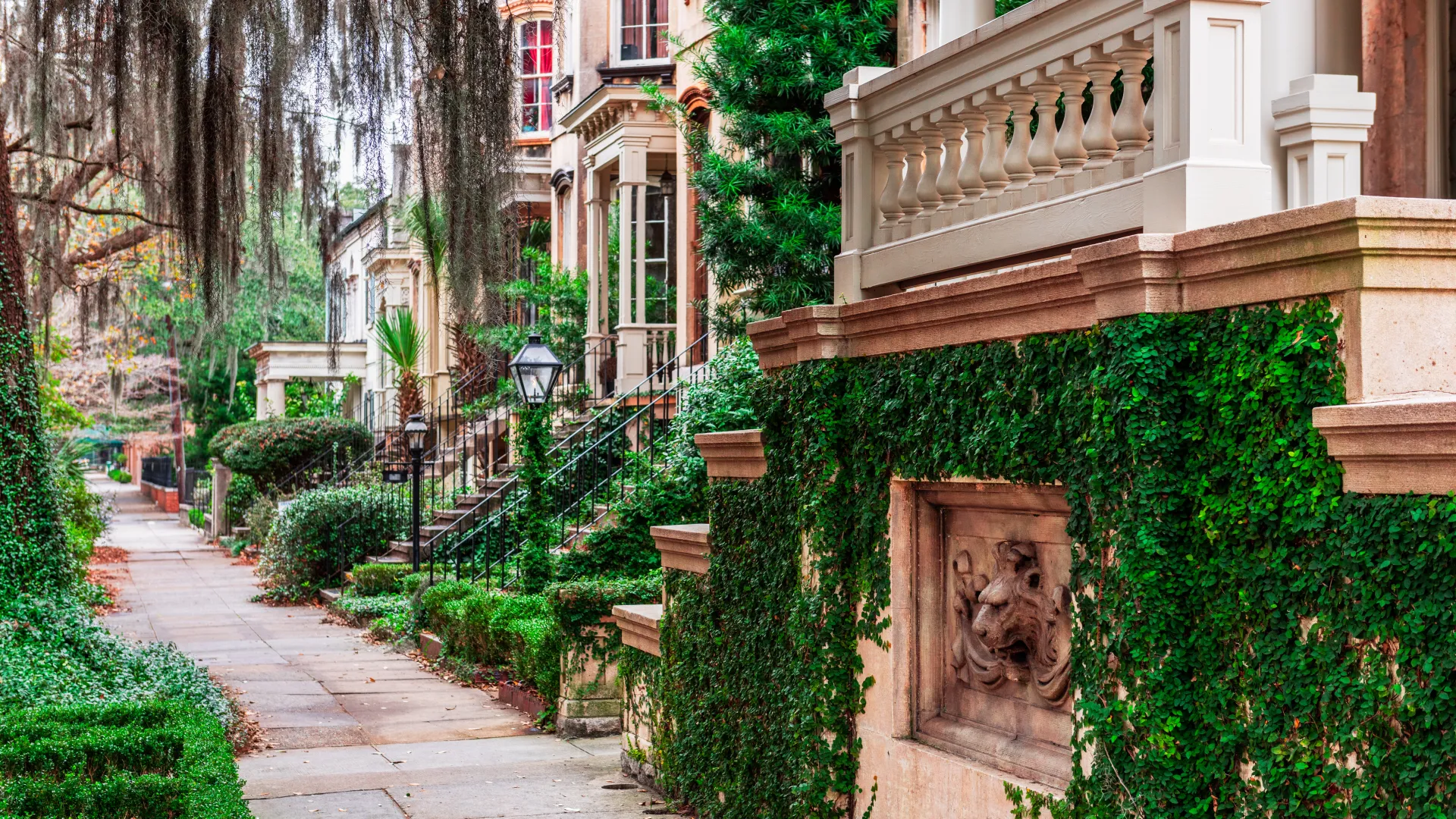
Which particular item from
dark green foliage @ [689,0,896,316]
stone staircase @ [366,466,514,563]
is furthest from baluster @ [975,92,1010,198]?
stone staircase @ [366,466,514,563]

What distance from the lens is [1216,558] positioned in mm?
3789

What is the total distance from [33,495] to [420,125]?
7091mm

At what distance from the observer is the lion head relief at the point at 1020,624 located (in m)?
4.76

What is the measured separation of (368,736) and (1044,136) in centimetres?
717

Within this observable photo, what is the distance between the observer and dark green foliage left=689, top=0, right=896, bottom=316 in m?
11.8

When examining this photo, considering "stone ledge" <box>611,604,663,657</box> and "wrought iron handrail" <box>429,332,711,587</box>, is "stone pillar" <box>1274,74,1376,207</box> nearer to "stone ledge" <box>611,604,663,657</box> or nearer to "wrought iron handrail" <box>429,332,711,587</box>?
"stone ledge" <box>611,604,663,657</box>

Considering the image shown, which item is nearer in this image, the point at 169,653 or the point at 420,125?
the point at 420,125

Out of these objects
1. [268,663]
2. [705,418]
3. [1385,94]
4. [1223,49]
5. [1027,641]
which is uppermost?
[1385,94]

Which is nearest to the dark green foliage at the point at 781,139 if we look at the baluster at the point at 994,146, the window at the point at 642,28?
the baluster at the point at 994,146

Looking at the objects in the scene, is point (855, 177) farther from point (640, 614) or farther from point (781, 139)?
point (781, 139)

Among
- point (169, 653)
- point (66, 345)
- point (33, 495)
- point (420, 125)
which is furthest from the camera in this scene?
point (66, 345)

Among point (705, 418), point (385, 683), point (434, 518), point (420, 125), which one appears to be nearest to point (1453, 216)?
point (420, 125)

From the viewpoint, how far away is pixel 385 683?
12734mm

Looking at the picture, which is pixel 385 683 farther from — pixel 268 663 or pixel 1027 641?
pixel 1027 641
